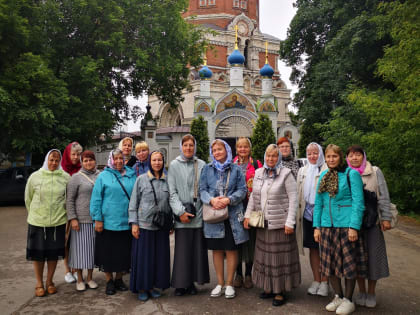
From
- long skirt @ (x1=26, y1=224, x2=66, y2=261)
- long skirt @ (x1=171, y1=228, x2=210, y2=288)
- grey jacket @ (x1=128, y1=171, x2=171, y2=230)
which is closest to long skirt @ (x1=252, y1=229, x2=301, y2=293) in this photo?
long skirt @ (x1=171, y1=228, x2=210, y2=288)

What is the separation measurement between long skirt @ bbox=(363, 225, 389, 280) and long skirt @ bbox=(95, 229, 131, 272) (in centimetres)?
279

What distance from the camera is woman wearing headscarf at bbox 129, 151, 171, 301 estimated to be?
14.4ft

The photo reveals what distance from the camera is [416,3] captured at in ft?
30.2

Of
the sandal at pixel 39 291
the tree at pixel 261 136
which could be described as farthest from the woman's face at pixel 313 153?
the tree at pixel 261 136

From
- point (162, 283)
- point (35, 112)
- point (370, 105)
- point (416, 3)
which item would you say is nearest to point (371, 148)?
point (370, 105)

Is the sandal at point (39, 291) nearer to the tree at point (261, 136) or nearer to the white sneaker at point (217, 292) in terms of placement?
the white sneaker at point (217, 292)

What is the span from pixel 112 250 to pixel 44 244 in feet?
2.73

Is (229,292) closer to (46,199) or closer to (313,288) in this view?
(313,288)

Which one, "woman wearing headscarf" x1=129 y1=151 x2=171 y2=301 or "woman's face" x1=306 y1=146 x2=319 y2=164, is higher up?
"woman's face" x1=306 y1=146 x2=319 y2=164

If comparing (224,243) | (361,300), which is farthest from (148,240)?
(361,300)

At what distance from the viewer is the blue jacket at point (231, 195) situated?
14.5 feet

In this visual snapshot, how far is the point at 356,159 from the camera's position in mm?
4121

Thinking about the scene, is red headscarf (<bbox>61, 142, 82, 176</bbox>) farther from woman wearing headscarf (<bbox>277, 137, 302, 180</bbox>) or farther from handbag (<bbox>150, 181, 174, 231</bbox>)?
woman wearing headscarf (<bbox>277, 137, 302, 180</bbox>)

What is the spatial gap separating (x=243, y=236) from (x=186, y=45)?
45.5 feet
